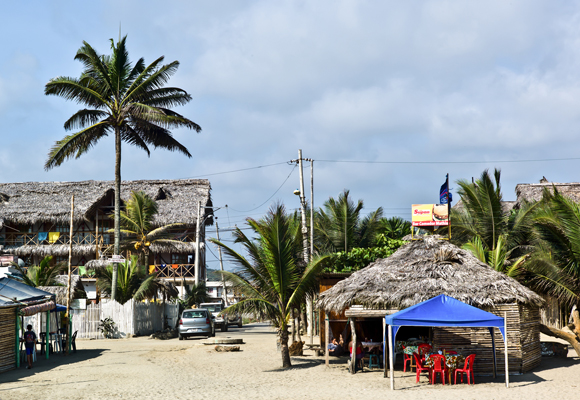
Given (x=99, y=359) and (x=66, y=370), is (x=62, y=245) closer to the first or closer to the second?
(x=99, y=359)

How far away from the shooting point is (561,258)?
1670 centimetres

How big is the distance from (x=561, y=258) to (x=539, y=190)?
52.2 feet

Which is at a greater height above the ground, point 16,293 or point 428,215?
point 428,215

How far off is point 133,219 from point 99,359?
16701 millimetres

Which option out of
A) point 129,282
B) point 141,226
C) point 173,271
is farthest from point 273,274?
point 173,271

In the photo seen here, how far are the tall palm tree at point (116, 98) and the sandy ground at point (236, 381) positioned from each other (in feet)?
33.9

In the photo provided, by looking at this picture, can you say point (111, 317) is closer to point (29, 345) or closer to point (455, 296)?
point (29, 345)

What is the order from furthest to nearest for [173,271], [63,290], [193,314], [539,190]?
[173,271] → [539,190] → [63,290] → [193,314]

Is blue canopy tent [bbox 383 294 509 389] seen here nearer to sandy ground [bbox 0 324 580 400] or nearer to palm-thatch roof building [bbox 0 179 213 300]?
sandy ground [bbox 0 324 580 400]

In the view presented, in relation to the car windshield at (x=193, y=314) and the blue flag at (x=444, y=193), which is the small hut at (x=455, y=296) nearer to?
the blue flag at (x=444, y=193)

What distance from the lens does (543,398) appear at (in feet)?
35.2

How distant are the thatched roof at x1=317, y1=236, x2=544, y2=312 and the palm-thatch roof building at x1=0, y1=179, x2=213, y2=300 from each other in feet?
71.2

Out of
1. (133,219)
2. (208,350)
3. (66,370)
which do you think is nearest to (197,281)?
(133,219)

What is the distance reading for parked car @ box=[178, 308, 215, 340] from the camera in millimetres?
24641
